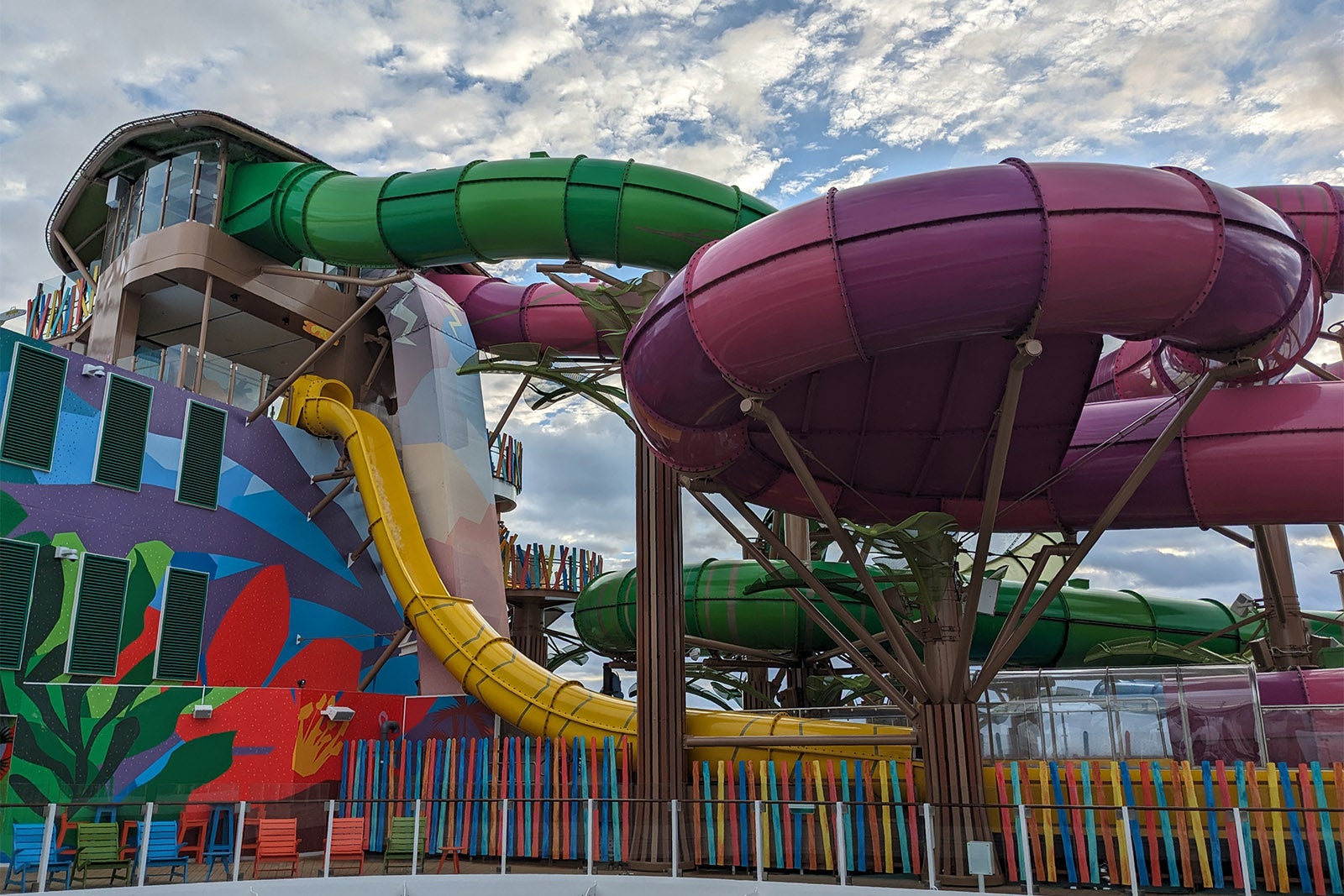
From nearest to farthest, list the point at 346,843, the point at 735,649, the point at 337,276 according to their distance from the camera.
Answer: the point at 346,843 < the point at 735,649 < the point at 337,276

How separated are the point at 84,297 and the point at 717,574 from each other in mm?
17125

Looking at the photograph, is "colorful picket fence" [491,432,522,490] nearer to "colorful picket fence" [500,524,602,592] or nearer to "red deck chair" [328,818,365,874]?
"colorful picket fence" [500,524,602,592]

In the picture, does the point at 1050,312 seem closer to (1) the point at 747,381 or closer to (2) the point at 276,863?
(1) the point at 747,381

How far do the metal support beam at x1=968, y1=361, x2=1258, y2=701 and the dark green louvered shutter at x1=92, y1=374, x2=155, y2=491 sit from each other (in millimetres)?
13578

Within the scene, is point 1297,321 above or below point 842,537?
above

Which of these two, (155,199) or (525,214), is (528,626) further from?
(525,214)

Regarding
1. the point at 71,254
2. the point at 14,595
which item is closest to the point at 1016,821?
the point at 14,595

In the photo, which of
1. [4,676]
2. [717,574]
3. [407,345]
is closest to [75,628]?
[4,676]

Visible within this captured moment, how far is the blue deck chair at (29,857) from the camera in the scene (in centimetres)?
962

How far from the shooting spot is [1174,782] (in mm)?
10219

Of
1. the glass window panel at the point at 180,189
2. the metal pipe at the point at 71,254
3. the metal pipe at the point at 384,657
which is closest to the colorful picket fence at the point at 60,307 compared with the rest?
the metal pipe at the point at 71,254

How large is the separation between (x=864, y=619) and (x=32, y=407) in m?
15.3

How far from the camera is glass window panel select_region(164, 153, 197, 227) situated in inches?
806

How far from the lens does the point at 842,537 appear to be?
10.3m
